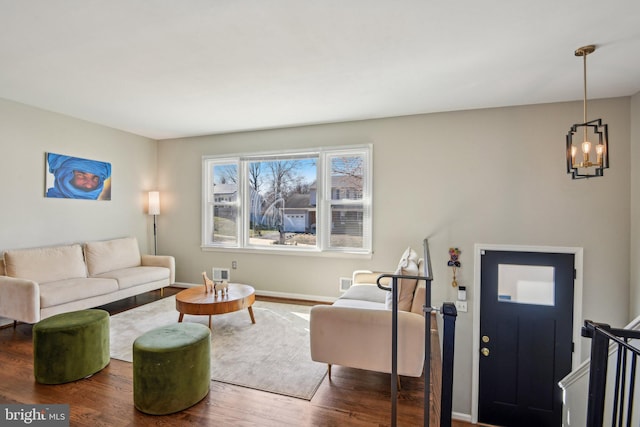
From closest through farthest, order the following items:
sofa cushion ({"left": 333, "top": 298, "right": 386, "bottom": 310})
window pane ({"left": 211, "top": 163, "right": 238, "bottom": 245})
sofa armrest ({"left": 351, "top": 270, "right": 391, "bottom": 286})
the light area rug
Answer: the light area rug
sofa cushion ({"left": 333, "top": 298, "right": 386, "bottom": 310})
sofa armrest ({"left": 351, "top": 270, "right": 391, "bottom": 286})
window pane ({"left": 211, "top": 163, "right": 238, "bottom": 245})

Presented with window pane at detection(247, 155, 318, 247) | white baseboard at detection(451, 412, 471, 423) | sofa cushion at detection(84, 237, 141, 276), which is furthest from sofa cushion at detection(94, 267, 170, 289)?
white baseboard at detection(451, 412, 471, 423)

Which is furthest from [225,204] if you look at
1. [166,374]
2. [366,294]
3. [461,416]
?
[461,416]

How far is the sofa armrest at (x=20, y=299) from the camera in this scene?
3.01 m

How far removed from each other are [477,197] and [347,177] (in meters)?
1.76

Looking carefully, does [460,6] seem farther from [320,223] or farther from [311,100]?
[320,223]

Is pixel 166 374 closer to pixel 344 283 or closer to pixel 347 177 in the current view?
pixel 344 283

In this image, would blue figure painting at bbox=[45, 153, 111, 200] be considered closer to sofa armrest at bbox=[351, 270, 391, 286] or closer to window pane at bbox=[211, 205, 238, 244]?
window pane at bbox=[211, 205, 238, 244]

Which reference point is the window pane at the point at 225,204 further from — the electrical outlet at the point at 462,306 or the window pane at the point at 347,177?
the electrical outlet at the point at 462,306

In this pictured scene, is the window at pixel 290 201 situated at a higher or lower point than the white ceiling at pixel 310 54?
lower

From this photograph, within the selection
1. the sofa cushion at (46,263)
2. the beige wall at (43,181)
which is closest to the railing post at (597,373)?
the sofa cushion at (46,263)

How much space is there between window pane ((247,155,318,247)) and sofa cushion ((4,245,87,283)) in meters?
2.32

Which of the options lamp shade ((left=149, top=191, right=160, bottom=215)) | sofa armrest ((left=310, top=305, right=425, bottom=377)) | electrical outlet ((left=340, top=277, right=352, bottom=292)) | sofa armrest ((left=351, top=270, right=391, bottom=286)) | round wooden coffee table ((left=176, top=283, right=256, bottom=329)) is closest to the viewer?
sofa armrest ((left=310, top=305, right=425, bottom=377))

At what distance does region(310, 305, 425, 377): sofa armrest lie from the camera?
2.21 m

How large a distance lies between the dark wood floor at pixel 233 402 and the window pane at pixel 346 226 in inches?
83.6
